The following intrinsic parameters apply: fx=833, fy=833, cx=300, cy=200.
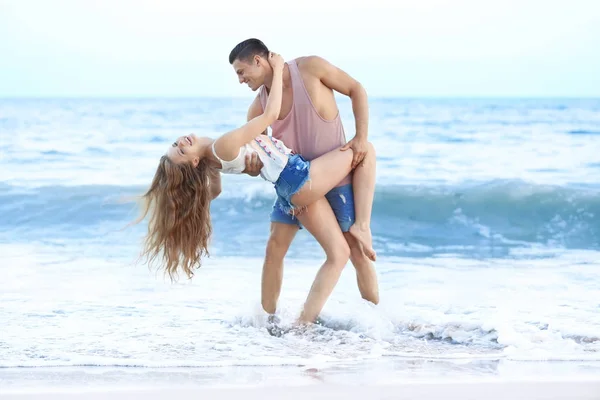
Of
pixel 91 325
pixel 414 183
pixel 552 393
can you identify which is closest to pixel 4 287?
pixel 91 325

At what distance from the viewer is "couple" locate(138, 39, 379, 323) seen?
12.6ft

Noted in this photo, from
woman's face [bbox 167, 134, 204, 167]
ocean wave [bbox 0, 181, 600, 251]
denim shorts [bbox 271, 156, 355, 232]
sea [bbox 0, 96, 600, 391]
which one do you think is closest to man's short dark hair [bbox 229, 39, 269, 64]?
woman's face [bbox 167, 134, 204, 167]

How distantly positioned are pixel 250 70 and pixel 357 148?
25.0 inches

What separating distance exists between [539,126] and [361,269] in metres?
16.9

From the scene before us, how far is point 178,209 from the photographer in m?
3.93

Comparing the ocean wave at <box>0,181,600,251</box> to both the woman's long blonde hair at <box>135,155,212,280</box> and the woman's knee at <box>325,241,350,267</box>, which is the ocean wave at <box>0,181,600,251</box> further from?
the woman's long blonde hair at <box>135,155,212,280</box>

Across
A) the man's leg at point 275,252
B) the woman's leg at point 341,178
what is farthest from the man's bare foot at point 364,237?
the man's leg at point 275,252

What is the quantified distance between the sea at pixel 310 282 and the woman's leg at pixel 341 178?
20.3 inches

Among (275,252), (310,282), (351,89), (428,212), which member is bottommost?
(310,282)

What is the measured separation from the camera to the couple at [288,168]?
3838 mm

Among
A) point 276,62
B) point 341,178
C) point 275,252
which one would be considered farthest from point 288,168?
point 275,252

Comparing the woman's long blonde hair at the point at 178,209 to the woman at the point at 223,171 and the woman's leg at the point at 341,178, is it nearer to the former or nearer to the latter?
the woman at the point at 223,171

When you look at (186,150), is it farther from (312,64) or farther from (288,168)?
(312,64)

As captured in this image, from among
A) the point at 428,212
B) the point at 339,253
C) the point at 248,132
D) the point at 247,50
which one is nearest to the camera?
the point at 248,132
